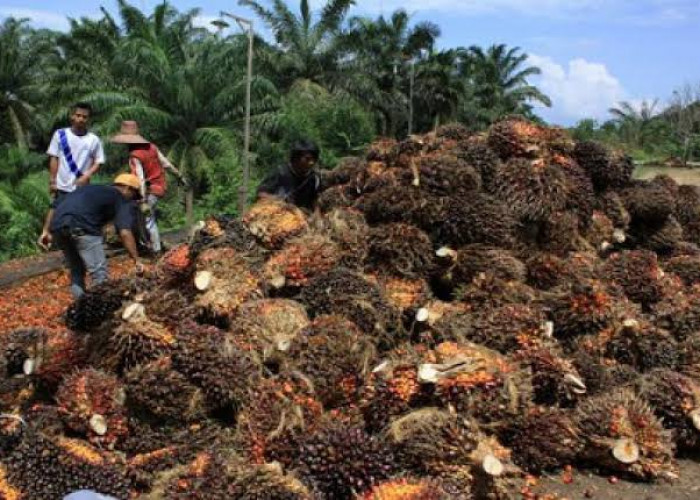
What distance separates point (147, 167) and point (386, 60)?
37.4 m

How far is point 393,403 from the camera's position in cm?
388

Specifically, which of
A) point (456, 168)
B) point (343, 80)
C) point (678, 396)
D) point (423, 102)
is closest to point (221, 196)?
point (343, 80)

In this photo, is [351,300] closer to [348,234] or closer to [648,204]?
[348,234]

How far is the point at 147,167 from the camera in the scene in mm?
9828

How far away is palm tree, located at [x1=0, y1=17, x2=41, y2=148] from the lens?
129ft

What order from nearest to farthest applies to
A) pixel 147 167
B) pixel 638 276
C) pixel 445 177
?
pixel 445 177, pixel 638 276, pixel 147 167

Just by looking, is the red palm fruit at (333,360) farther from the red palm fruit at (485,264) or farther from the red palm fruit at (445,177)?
the red palm fruit at (445,177)

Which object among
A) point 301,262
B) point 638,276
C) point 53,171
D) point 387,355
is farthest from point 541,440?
point 53,171

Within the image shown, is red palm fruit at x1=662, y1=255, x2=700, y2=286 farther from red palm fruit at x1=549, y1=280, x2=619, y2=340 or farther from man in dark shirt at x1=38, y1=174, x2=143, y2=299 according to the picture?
man in dark shirt at x1=38, y1=174, x2=143, y2=299

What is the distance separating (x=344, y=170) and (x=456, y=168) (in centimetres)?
252

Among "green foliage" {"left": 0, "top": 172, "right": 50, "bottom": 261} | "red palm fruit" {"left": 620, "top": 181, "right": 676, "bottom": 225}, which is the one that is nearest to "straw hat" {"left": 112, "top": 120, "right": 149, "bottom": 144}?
"red palm fruit" {"left": 620, "top": 181, "right": 676, "bottom": 225}

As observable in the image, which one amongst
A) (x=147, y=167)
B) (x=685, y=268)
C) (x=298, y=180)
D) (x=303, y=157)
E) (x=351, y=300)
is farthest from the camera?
(x=147, y=167)

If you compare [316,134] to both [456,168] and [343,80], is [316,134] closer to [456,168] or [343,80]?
[343,80]

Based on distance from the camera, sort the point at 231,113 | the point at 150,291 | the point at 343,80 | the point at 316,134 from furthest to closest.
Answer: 1. the point at 343,80
2. the point at 316,134
3. the point at 231,113
4. the point at 150,291
